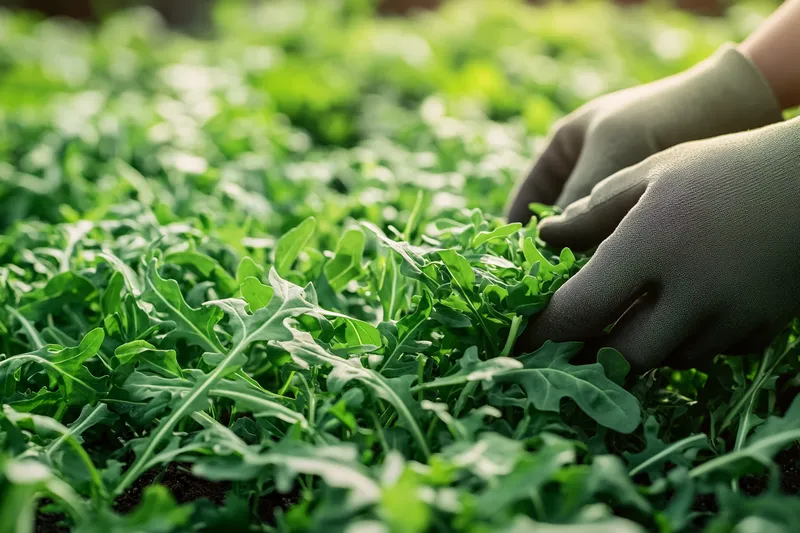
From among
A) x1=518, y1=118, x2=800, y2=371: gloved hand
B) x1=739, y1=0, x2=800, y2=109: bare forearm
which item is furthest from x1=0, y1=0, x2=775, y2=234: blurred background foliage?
x1=518, y1=118, x2=800, y2=371: gloved hand

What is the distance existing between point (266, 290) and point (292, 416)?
0.99 feet

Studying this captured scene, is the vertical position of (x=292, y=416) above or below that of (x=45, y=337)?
above

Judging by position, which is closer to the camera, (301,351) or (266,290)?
(301,351)

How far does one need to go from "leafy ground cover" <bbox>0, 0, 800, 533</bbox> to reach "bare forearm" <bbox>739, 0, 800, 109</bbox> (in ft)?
2.66

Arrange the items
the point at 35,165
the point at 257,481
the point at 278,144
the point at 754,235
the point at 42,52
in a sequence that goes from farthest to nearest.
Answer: the point at 42,52, the point at 278,144, the point at 35,165, the point at 754,235, the point at 257,481

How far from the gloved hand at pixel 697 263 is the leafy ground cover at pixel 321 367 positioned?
0.27 feet

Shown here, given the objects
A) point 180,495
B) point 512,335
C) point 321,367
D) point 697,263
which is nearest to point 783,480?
point 697,263

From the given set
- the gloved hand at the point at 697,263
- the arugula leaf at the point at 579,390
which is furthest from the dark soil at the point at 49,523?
the gloved hand at the point at 697,263

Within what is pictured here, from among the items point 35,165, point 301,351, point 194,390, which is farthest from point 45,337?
point 35,165

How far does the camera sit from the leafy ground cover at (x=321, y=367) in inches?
39.8

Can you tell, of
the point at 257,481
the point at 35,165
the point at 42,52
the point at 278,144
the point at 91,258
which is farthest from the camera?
the point at 42,52

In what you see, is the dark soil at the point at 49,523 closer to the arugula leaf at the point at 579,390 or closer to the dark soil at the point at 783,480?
the arugula leaf at the point at 579,390

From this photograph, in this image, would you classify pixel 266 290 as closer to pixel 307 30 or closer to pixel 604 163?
pixel 604 163

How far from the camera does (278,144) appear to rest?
3.00 metres
